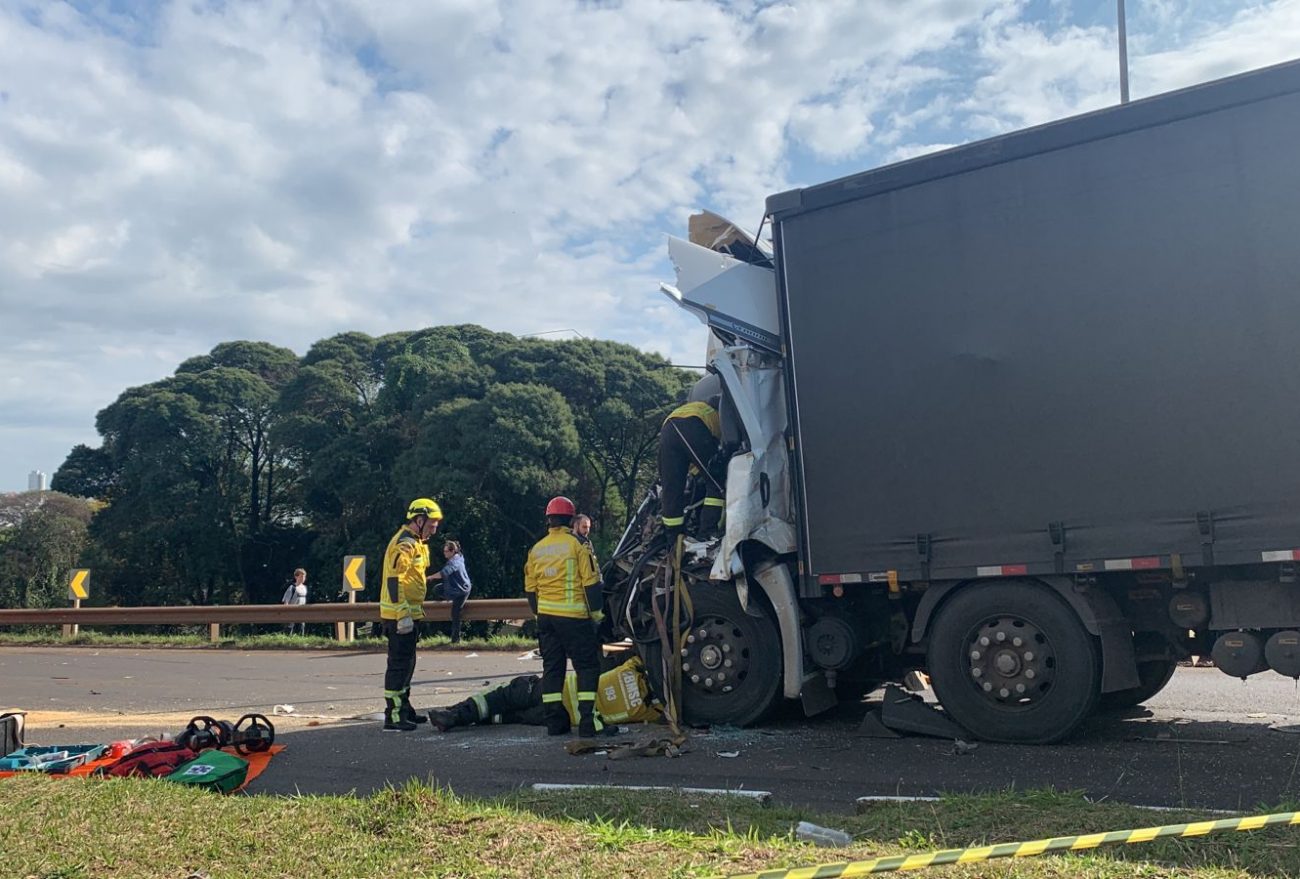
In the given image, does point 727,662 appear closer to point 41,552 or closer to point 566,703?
point 566,703

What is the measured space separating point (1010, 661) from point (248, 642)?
14.6 meters

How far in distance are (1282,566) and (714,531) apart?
139 inches

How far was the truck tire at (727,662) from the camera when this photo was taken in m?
7.74

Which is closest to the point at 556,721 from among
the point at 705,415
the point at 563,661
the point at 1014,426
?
the point at 563,661

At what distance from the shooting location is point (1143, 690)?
7746 mm

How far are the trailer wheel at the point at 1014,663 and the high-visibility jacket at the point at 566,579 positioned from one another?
8.07ft

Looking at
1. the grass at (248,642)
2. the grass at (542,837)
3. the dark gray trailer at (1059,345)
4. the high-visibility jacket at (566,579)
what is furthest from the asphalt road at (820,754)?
the grass at (248,642)

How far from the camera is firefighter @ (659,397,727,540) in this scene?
26.7 feet

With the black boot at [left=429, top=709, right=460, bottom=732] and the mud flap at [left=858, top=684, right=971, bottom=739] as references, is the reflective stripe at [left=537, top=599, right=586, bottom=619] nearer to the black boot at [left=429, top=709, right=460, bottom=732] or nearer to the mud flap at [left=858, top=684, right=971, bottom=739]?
the black boot at [left=429, top=709, right=460, bottom=732]

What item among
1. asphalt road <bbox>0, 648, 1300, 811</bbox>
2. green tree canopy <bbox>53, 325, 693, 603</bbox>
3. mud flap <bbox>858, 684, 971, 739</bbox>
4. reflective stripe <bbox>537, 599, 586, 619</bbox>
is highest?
green tree canopy <bbox>53, 325, 693, 603</bbox>

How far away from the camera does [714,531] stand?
8039 mm

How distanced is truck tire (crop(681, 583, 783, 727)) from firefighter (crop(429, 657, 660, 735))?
1.38 feet

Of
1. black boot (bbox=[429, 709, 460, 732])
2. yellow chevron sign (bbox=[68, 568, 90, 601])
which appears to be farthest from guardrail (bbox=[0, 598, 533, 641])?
black boot (bbox=[429, 709, 460, 732])

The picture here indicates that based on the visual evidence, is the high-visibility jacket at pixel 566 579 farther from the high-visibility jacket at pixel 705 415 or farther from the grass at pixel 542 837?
the grass at pixel 542 837
